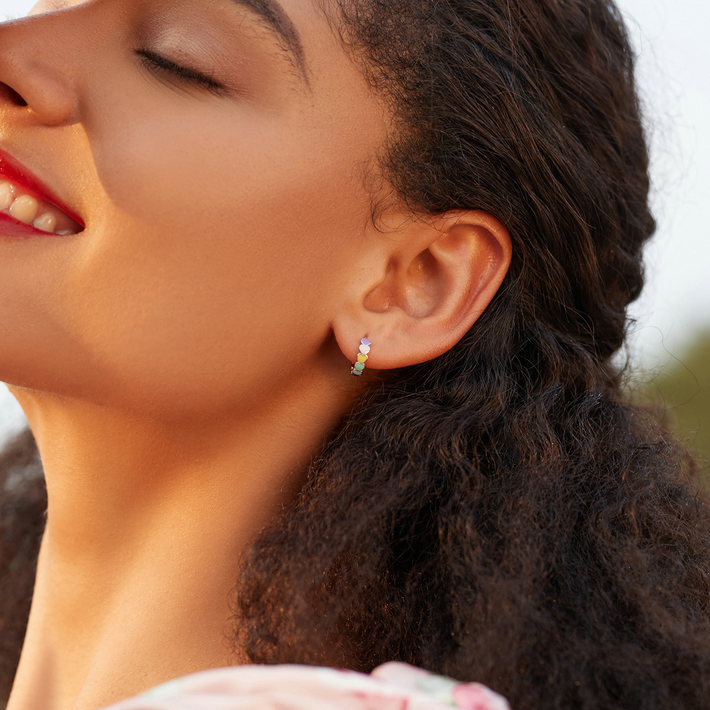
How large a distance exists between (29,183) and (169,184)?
0.90 feet

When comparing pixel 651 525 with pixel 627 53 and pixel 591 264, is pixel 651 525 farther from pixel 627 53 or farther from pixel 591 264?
pixel 627 53

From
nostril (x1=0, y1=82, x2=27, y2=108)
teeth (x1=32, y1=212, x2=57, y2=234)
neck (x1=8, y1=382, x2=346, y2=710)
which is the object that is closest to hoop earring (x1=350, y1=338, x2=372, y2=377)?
neck (x1=8, y1=382, x2=346, y2=710)

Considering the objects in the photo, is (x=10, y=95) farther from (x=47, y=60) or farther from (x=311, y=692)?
(x=311, y=692)

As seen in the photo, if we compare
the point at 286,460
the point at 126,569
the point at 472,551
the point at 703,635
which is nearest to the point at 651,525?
the point at 703,635

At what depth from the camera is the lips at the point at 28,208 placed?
1308 mm

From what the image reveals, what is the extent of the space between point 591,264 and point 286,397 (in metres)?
0.78

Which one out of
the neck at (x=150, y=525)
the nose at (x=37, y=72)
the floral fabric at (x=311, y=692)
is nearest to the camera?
the floral fabric at (x=311, y=692)

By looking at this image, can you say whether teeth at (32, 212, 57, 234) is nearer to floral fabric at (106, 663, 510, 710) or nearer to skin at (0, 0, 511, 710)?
skin at (0, 0, 511, 710)

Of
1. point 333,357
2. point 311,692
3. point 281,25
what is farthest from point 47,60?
point 311,692

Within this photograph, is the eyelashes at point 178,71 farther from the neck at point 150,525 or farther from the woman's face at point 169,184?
the neck at point 150,525

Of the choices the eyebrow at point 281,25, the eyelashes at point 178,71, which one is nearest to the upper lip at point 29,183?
the eyelashes at point 178,71

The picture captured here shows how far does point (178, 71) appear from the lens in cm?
132

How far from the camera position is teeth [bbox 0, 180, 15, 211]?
1325 mm

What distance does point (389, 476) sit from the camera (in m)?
1.39
